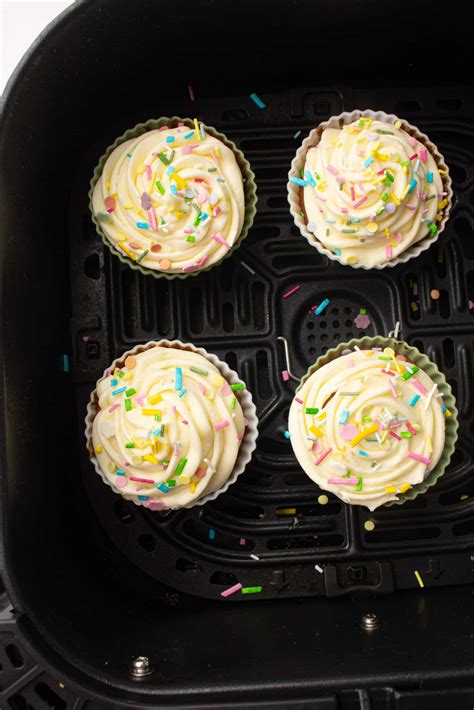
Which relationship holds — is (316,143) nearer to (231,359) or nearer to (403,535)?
(231,359)

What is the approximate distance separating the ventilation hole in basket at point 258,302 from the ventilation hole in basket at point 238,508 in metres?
0.45

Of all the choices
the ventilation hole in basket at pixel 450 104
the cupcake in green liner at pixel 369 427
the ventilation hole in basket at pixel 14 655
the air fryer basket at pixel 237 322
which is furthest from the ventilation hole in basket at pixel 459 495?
the ventilation hole in basket at pixel 14 655

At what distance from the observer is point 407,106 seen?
216cm

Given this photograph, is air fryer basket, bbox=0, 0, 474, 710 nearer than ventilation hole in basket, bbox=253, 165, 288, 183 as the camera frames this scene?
Yes

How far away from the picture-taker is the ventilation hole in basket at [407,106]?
2.15 m

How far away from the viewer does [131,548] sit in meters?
2.04

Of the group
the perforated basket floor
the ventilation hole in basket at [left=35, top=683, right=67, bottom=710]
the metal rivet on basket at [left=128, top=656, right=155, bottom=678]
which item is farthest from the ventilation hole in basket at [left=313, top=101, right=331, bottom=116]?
the ventilation hole in basket at [left=35, top=683, right=67, bottom=710]

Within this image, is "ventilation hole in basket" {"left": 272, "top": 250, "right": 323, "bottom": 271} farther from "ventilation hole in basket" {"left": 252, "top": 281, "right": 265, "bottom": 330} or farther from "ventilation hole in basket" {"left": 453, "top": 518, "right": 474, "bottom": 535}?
"ventilation hole in basket" {"left": 453, "top": 518, "right": 474, "bottom": 535}

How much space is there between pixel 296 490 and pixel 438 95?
1.08 meters

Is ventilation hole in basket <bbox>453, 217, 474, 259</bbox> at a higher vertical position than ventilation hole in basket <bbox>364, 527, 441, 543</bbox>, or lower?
higher

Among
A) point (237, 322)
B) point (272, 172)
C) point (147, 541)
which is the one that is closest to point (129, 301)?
point (237, 322)

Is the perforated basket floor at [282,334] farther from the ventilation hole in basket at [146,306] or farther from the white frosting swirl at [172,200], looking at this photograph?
the white frosting swirl at [172,200]

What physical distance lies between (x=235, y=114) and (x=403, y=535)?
1163 mm

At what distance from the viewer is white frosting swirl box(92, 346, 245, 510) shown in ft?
6.08
